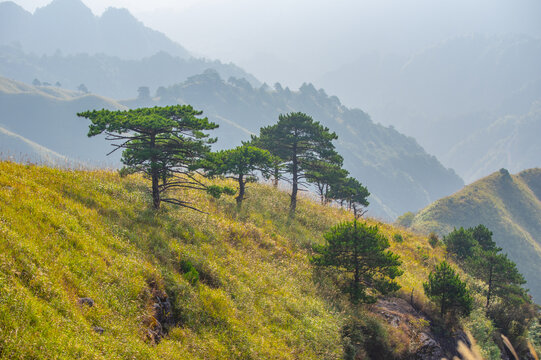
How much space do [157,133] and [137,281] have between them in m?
6.82

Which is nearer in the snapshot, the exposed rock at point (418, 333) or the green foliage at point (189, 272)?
the green foliage at point (189, 272)

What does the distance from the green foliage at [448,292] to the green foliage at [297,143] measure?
35.7 ft

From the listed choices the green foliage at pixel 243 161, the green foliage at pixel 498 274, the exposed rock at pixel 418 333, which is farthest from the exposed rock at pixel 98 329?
the green foliage at pixel 498 274

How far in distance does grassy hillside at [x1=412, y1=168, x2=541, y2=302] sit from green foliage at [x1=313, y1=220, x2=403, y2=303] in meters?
79.8

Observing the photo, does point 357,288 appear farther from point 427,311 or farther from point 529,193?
point 529,193

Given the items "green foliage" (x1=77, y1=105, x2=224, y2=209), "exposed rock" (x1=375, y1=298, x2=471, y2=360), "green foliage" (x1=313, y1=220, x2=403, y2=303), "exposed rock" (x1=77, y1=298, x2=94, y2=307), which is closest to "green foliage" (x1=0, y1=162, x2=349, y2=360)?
"exposed rock" (x1=77, y1=298, x2=94, y2=307)

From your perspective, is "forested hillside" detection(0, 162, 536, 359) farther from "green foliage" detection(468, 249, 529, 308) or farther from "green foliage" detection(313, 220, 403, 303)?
"green foliage" detection(468, 249, 529, 308)

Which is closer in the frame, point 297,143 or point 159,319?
point 159,319

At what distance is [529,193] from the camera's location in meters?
109

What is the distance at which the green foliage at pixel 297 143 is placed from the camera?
24.2 metres

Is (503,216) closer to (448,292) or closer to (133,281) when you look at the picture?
(448,292)

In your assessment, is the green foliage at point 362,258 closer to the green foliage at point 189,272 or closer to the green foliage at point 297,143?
the green foliage at point 189,272

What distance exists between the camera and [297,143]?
982 inches

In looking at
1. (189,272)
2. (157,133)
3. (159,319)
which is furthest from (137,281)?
(157,133)
